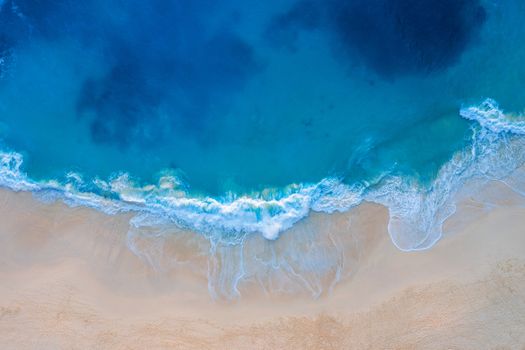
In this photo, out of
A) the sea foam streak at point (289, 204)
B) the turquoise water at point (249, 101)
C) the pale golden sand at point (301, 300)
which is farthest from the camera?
the turquoise water at point (249, 101)

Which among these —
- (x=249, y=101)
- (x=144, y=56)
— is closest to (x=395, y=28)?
(x=249, y=101)

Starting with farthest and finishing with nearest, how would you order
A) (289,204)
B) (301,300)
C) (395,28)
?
(395,28) < (289,204) < (301,300)

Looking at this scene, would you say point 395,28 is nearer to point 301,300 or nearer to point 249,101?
point 249,101

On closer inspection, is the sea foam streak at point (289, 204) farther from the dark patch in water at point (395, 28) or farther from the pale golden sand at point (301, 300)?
the dark patch in water at point (395, 28)

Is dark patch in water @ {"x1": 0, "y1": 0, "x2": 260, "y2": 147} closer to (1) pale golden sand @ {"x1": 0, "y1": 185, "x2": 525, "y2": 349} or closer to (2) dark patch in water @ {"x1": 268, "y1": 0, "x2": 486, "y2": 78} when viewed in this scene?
(2) dark patch in water @ {"x1": 268, "y1": 0, "x2": 486, "y2": 78}

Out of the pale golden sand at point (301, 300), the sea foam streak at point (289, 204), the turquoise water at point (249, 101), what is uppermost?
the turquoise water at point (249, 101)

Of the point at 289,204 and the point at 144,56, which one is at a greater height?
the point at 144,56

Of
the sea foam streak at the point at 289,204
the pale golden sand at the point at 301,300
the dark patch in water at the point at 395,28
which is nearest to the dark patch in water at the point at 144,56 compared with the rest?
the sea foam streak at the point at 289,204
